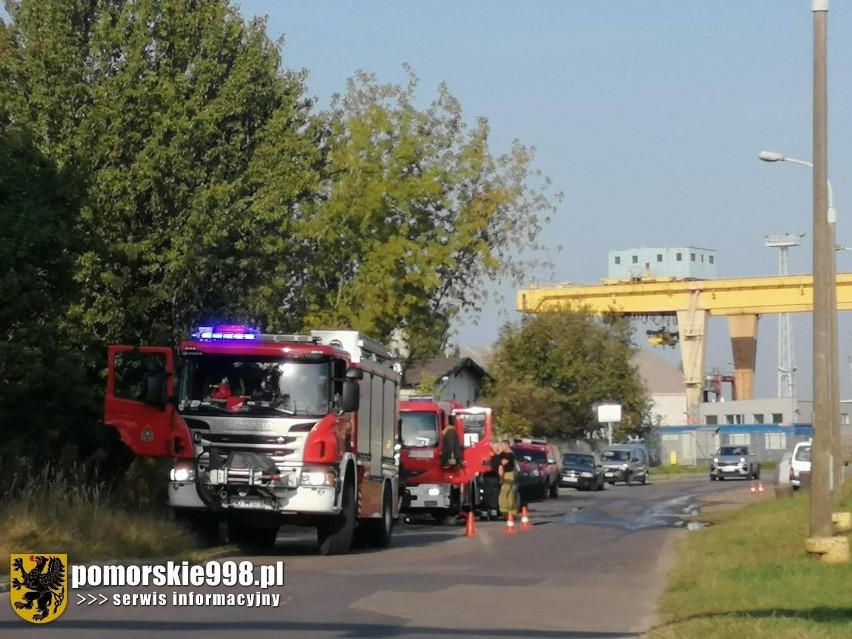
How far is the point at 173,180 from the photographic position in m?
26.9

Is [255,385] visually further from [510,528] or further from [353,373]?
[510,528]

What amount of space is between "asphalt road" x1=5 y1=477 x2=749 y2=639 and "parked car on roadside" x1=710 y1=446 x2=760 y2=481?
41.0 metres

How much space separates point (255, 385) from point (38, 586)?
20.9 ft

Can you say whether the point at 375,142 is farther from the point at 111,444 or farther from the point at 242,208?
the point at 111,444

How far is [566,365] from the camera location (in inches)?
2972

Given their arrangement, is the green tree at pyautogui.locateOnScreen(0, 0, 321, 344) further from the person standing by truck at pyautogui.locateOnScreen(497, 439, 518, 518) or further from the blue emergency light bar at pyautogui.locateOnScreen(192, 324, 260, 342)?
the person standing by truck at pyautogui.locateOnScreen(497, 439, 518, 518)

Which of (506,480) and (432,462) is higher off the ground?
(432,462)

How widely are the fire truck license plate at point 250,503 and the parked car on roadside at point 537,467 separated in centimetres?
2254

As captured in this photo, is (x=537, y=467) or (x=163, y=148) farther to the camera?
(x=537, y=467)

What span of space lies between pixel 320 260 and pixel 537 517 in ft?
25.9

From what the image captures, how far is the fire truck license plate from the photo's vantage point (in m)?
19.8

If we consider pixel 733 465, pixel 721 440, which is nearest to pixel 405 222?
pixel 733 465

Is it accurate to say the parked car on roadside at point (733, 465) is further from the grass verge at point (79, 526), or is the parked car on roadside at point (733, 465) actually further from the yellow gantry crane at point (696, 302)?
the grass verge at point (79, 526)

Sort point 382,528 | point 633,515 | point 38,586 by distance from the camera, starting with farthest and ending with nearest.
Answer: point 633,515, point 382,528, point 38,586
